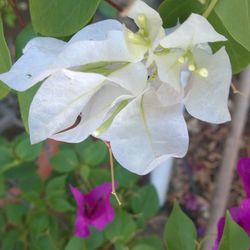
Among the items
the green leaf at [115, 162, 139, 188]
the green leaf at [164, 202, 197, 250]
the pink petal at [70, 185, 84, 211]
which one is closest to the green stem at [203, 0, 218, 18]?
the green leaf at [164, 202, 197, 250]

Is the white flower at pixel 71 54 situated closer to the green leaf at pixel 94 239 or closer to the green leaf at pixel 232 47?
the green leaf at pixel 232 47

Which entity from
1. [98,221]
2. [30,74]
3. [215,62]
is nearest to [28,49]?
[30,74]

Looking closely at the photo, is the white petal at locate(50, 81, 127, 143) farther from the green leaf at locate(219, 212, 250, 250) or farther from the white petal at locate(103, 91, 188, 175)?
the green leaf at locate(219, 212, 250, 250)

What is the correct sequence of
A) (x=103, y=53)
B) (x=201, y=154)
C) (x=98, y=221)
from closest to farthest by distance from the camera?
(x=103, y=53), (x=98, y=221), (x=201, y=154)

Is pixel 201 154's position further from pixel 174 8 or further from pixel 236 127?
pixel 174 8

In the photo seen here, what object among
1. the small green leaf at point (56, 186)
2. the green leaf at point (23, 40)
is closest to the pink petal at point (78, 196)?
the small green leaf at point (56, 186)
